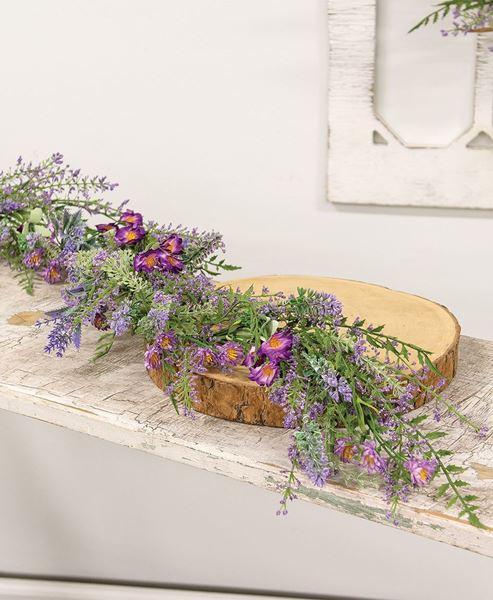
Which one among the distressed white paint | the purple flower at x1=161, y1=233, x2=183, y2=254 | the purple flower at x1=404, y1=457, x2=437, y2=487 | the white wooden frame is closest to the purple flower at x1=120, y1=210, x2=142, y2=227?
the purple flower at x1=161, y1=233, x2=183, y2=254

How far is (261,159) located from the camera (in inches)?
75.8

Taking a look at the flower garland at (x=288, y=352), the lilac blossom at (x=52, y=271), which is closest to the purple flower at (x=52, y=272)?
the lilac blossom at (x=52, y=271)

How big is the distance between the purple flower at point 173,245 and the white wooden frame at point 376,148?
77 cm

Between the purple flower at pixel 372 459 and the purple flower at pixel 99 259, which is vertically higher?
the purple flower at pixel 99 259

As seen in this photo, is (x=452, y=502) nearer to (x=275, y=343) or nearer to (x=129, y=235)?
(x=275, y=343)

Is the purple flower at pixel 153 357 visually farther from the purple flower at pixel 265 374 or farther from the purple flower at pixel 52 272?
the purple flower at pixel 52 272

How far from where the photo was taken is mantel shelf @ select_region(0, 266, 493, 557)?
2.68 ft

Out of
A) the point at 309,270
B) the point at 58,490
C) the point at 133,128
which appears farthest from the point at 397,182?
the point at 58,490

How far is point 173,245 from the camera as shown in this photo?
113 cm

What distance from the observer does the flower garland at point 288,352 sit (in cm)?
84

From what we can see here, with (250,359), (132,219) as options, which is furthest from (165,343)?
(132,219)

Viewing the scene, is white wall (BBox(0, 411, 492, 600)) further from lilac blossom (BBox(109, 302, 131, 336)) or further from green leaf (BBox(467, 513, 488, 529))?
green leaf (BBox(467, 513, 488, 529))

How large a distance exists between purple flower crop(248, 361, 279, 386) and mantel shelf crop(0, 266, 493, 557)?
8 centimetres

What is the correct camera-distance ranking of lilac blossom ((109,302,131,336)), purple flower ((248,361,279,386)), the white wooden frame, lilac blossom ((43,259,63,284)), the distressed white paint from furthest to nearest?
the distressed white paint < the white wooden frame < lilac blossom ((43,259,63,284)) < lilac blossom ((109,302,131,336)) < purple flower ((248,361,279,386))
